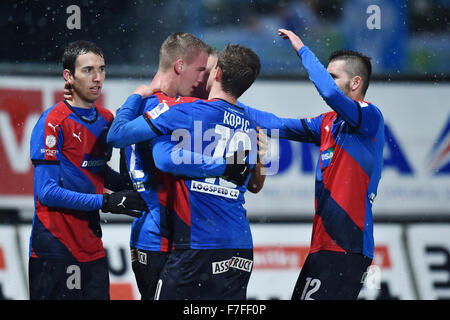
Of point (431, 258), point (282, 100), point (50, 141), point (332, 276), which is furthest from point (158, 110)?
point (431, 258)

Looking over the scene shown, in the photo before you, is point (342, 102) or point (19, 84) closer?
point (342, 102)

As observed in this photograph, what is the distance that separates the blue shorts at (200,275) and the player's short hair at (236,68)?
769 millimetres

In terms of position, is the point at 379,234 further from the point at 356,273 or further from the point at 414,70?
the point at 356,273

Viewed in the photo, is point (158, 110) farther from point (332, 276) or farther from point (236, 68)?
point (332, 276)

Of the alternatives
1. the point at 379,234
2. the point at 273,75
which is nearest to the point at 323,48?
the point at 273,75

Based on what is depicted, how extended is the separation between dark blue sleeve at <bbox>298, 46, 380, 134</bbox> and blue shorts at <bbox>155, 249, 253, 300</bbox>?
0.86m

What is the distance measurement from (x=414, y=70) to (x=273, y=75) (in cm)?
143

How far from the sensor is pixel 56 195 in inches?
132

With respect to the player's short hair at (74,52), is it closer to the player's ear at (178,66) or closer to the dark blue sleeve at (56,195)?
the player's ear at (178,66)

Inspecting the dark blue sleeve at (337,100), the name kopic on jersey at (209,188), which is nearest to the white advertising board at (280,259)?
the dark blue sleeve at (337,100)

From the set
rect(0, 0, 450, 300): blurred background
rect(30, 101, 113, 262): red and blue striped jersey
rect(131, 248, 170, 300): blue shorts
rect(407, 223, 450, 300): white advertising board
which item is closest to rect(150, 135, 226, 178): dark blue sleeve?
rect(131, 248, 170, 300): blue shorts

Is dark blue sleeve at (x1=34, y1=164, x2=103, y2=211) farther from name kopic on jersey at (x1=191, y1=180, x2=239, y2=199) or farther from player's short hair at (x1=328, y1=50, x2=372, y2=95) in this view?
player's short hair at (x1=328, y1=50, x2=372, y2=95)

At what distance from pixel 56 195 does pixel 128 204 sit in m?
0.39

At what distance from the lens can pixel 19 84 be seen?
5.55 m
